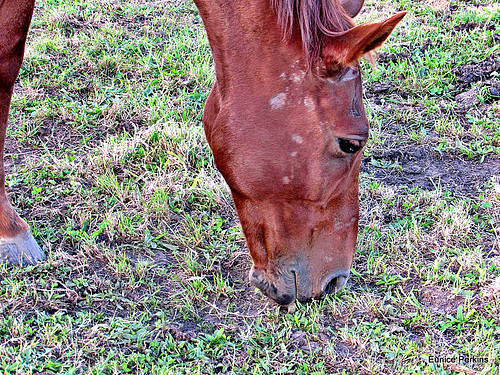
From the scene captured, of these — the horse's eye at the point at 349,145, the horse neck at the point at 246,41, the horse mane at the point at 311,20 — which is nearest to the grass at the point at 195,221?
the horse's eye at the point at 349,145

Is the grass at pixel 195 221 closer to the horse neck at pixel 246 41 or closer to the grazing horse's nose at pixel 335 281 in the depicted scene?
the grazing horse's nose at pixel 335 281

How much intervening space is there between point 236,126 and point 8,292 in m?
1.40

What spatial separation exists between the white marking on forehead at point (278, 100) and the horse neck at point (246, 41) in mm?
68

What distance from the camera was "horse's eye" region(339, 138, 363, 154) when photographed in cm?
189

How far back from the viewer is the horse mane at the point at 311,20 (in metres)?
1.81

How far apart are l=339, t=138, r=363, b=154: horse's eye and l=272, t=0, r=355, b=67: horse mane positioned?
0.31m

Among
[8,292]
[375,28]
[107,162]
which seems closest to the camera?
[375,28]

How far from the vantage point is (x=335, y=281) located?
7.11 feet

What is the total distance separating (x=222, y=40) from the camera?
1998mm

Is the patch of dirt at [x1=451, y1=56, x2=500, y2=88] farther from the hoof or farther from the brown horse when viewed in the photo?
the hoof

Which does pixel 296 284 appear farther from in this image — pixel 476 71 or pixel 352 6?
pixel 476 71

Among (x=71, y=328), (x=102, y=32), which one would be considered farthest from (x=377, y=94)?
(x=71, y=328)

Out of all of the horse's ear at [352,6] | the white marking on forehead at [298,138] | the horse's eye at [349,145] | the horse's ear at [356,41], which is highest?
the horse's ear at [352,6]

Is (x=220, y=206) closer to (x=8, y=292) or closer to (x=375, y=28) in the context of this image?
(x=8, y=292)
